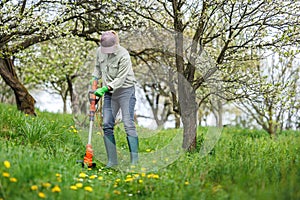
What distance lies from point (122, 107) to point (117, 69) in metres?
0.53

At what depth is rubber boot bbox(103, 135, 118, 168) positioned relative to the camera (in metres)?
5.41

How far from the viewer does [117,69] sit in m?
5.32

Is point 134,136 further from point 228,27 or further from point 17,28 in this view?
point 17,28

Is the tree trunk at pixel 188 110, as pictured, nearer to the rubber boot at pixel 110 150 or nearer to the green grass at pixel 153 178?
the green grass at pixel 153 178

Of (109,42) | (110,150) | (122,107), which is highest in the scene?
(109,42)

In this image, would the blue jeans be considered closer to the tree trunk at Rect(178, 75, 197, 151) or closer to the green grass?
the green grass

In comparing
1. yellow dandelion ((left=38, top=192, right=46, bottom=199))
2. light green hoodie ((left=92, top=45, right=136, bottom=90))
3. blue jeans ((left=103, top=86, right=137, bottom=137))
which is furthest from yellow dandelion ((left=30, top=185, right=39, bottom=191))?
blue jeans ((left=103, top=86, right=137, bottom=137))

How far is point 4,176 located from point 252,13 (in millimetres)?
4332

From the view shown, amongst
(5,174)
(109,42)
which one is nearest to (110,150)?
(109,42)

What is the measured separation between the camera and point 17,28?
667cm

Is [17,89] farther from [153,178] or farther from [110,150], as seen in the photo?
[153,178]

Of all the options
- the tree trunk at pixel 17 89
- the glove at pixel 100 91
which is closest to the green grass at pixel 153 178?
the glove at pixel 100 91

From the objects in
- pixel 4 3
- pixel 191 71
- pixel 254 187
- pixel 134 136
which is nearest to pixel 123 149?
pixel 134 136

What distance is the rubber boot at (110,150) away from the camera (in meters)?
5.41
